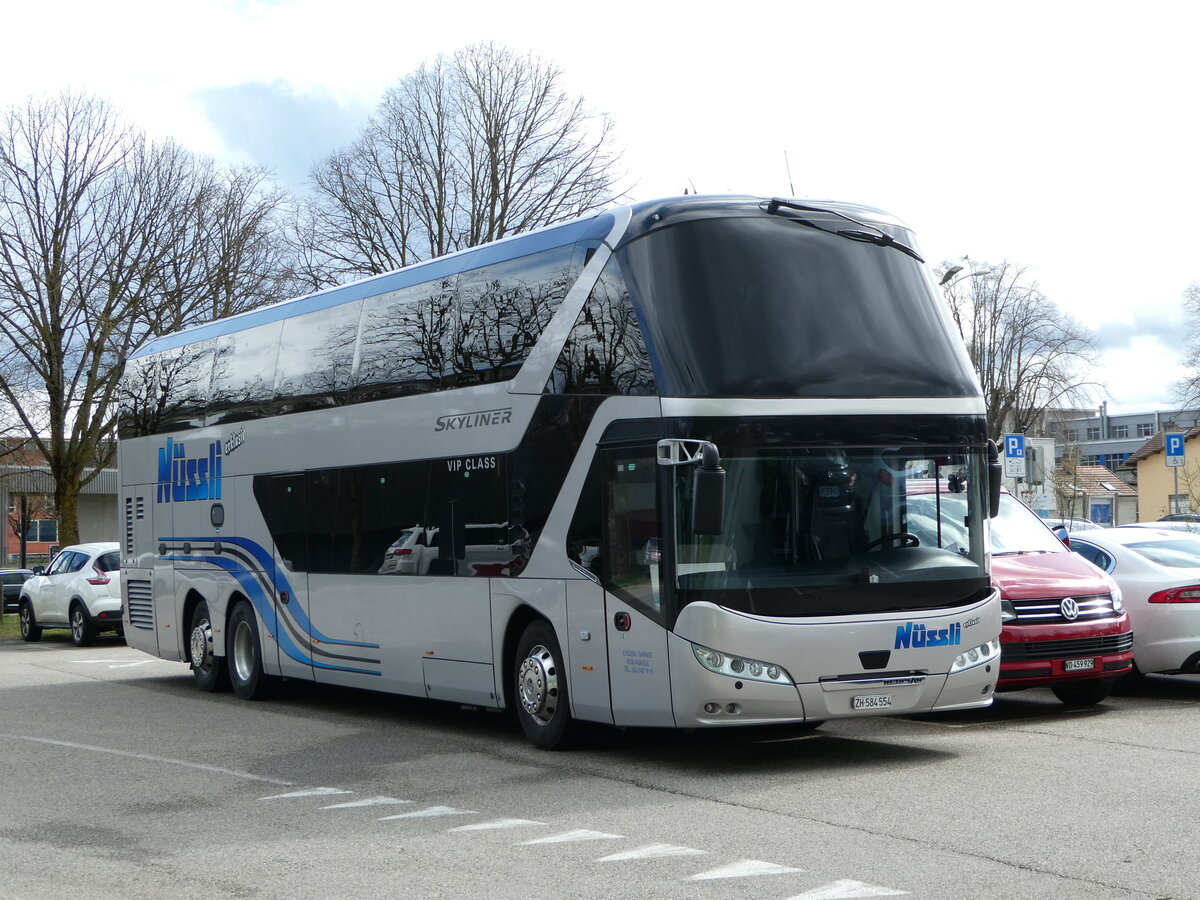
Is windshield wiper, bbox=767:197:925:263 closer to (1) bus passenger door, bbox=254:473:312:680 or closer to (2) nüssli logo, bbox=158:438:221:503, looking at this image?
(1) bus passenger door, bbox=254:473:312:680

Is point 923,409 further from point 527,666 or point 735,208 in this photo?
point 527,666

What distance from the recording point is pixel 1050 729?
471 inches

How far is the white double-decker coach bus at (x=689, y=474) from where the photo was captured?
1004cm

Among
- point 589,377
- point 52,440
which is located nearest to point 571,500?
point 589,377

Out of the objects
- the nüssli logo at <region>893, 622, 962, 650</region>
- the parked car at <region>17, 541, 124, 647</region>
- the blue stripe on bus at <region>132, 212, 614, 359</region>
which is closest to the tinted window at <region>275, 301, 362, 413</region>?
the blue stripe on bus at <region>132, 212, 614, 359</region>

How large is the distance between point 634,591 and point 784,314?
2145 mm

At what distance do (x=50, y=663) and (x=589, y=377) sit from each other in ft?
48.8

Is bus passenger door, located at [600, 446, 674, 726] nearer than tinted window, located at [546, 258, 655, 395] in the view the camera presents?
Yes

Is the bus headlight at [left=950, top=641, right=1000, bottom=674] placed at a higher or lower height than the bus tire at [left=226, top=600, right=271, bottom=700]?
higher

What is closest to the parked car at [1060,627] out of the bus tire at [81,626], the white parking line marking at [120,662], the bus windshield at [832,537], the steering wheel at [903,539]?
the bus windshield at [832,537]

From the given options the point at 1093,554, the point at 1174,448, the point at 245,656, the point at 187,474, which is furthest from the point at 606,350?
the point at 1174,448

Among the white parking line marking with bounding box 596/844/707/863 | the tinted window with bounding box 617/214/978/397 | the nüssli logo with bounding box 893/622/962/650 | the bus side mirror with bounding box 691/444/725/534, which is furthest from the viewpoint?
the nüssli logo with bounding box 893/622/962/650

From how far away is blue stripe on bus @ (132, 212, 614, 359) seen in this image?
11367 mm

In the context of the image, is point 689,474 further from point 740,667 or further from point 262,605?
point 262,605
